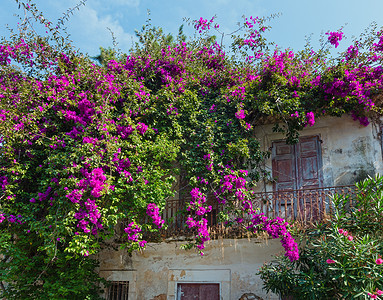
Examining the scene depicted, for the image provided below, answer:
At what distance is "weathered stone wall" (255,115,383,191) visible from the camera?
8.37 metres

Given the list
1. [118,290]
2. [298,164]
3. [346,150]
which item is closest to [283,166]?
[298,164]

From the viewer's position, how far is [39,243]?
8156mm

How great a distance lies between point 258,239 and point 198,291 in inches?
70.1

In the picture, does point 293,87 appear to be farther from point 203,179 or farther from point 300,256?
point 300,256

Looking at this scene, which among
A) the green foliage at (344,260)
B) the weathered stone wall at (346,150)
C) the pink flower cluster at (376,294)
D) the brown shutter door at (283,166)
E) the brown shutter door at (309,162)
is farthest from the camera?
the brown shutter door at (283,166)

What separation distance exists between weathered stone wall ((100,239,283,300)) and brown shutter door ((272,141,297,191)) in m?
1.75

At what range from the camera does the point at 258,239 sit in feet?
25.7

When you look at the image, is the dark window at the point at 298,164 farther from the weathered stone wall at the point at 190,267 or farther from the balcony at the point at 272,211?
the weathered stone wall at the point at 190,267

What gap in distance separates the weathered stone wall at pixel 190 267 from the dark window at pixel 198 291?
0.38 ft

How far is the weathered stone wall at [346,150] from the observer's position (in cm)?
837

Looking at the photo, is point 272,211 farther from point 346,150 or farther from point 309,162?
point 346,150

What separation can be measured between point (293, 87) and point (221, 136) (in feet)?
6.92

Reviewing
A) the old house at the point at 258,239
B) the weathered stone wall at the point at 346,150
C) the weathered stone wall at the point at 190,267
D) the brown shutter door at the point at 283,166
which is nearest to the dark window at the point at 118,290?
the old house at the point at 258,239

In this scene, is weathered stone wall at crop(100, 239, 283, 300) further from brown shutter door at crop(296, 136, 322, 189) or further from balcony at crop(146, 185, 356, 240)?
brown shutter door at crop(296, 136, 322, 189)
